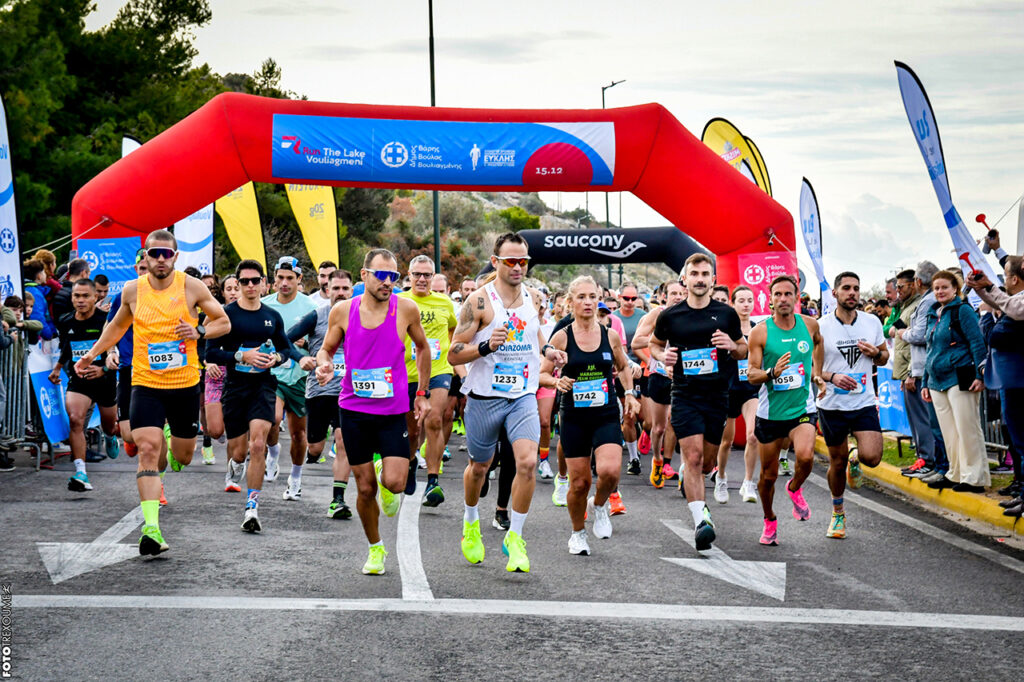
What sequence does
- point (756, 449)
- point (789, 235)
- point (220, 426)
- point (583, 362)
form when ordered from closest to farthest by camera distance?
point (583, 362), point (220, 426), point (756, 449), point (789, 235)

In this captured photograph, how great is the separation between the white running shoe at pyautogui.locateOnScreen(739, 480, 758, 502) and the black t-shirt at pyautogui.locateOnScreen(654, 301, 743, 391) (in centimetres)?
237

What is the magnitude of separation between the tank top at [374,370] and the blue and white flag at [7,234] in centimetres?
666

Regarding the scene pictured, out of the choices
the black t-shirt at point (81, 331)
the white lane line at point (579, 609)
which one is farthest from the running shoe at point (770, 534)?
the black t-shirt at point (81, 331)

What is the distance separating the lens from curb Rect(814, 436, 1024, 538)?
9852 millimetres

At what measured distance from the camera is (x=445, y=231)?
2982 inches

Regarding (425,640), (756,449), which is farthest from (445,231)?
(425,640)

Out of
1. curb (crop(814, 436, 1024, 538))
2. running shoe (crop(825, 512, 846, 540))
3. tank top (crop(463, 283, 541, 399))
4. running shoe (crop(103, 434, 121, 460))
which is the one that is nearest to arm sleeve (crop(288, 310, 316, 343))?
tank top (crop(463, 283, 541, 399))

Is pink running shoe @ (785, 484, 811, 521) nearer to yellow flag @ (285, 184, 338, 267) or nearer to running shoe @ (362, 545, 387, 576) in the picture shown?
running shoe @ (362, 545, 387, 576)

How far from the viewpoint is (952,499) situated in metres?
11.0

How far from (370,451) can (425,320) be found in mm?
4458

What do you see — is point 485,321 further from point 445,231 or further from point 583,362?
point 445,231

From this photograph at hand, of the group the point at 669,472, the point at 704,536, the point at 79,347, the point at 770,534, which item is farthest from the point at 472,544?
the point at 79,347

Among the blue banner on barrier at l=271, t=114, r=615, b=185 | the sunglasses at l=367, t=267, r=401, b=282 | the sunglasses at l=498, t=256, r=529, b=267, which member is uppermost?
the blue banner on barrier at l=271, t=114, r=615, b=185

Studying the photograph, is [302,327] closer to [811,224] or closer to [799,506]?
[799,506]
